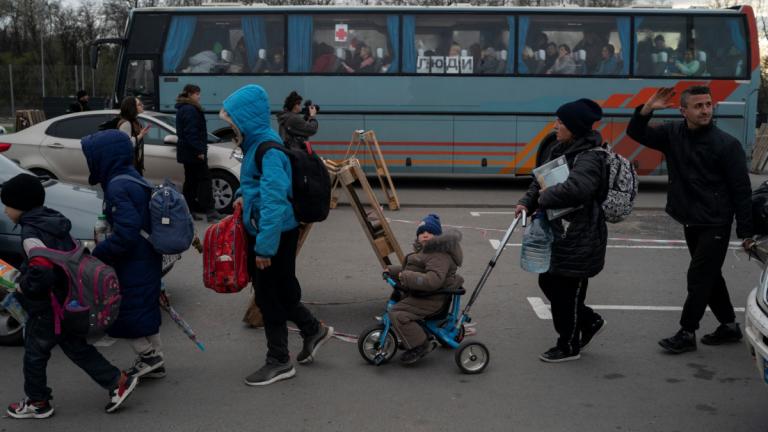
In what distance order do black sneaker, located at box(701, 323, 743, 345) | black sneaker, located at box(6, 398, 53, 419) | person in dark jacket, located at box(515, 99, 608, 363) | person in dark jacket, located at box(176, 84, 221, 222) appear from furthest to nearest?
person in dark jacket, located at box(176, 84, 221, 222) < black sneaker, located at box(701, 323, 743, 345) < person in dark jacket, located at box(515, 99, 608, 363) < black sneaker, located at box(6, 398, 53, 419)

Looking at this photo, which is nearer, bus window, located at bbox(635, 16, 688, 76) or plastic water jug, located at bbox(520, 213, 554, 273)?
plastic water jug, located at bbox(520, 213, 554, 273)

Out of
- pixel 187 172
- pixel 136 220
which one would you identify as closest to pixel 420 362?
pixel 136 220

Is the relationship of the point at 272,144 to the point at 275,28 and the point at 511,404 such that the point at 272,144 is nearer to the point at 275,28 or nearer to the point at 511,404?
the point at 511,404

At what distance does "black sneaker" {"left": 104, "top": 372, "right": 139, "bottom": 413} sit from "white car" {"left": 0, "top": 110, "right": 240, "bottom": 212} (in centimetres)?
749

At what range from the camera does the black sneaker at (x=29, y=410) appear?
4.71 metres

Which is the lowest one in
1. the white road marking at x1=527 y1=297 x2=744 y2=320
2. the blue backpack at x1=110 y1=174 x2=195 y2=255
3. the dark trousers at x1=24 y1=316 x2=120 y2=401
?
the white road marking at x1=527 y1=297 x2=744 y2=320

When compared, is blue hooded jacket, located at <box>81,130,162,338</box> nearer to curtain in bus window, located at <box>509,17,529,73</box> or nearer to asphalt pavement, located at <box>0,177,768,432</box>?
asphalt pavement, located at <box>0,177,768,432</box>

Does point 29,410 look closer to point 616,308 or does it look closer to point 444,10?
point 616,308

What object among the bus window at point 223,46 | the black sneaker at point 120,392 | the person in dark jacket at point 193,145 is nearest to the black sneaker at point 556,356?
the black sneaker at point 120,392

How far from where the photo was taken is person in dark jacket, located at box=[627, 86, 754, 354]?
5688 millimetres

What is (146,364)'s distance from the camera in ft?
17.1

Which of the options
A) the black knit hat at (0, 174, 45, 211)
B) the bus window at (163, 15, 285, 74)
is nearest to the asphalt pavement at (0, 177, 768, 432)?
the black knit hat at (0, 174, 45, 211)

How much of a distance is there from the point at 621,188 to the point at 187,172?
7300 mm

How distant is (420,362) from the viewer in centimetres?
575
